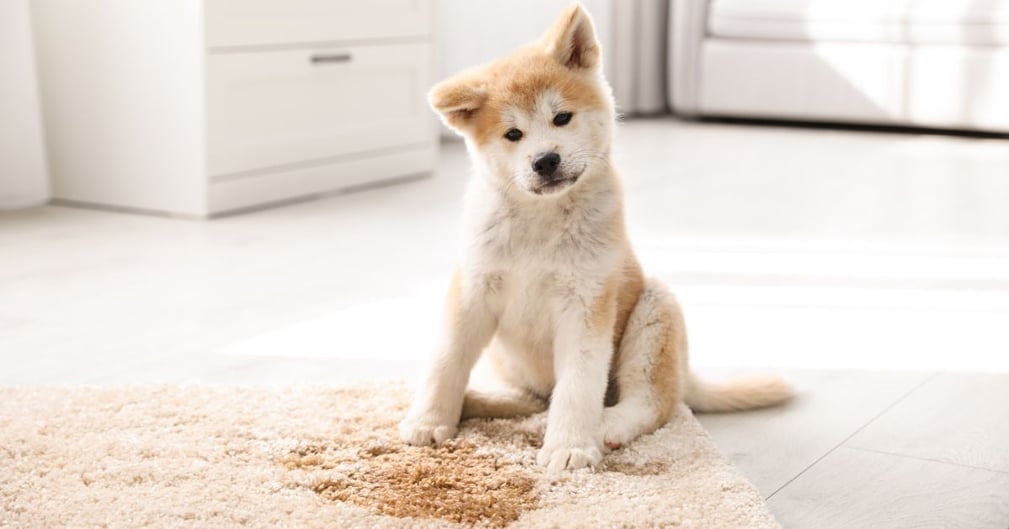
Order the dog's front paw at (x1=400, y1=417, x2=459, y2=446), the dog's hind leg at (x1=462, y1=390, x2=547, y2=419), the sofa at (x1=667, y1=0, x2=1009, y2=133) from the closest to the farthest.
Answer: the dog's front paw at (x1=400, y1=417, x2=459, y2=446) < the dog's hind leg at (x1=462, y1=390, x2=547, y2=419) < the sofa at (x1=667, y1=0, x2=1009, y2=133)

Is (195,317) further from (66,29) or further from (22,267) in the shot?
(66,29)

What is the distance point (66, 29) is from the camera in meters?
3.26

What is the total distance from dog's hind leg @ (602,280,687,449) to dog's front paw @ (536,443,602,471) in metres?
0.09

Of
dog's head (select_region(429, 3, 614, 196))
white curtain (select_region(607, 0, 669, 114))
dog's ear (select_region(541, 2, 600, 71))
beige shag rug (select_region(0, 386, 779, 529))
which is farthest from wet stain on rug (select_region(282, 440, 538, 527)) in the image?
white curtain (select_region(607, 0, 669, 114))

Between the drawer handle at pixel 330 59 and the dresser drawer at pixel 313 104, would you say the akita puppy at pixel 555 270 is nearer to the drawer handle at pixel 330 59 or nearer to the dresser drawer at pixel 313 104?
the dresser drawer at pixel 313 104

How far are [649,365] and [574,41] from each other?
1.49 feet

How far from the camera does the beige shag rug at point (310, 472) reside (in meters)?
1.37

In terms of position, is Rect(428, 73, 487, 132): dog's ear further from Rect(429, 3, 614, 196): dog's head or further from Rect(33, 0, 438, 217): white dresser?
Rect(33, 0, 438, 217): white dresser

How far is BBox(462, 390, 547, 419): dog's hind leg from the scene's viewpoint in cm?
173

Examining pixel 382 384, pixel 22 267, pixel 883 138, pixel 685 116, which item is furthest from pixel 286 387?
pixel 685 116

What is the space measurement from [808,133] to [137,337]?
3429 millimetres

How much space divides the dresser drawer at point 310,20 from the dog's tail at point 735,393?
1.85m

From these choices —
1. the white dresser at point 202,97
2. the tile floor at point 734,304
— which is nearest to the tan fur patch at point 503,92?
the tile floor at point 734,304

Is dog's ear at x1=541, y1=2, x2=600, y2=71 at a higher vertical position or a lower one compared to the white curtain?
higher
